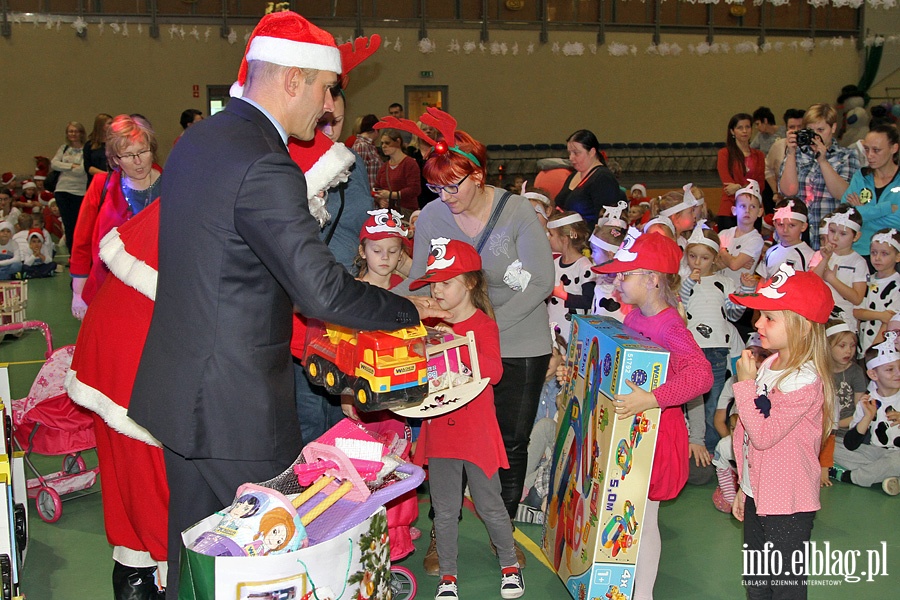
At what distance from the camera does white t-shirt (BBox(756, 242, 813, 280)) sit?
549 cm

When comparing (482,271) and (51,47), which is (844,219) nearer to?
(482,271)

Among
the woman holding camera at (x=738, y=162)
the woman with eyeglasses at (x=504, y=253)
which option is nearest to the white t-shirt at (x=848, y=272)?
the woman with eyeglasses at (x=504, y=253)

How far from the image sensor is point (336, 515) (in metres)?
2.19

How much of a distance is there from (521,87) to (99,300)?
16.4 m

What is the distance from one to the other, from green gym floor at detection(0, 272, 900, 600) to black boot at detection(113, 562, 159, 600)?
62 cm

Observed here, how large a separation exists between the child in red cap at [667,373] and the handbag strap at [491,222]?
20.3 inches

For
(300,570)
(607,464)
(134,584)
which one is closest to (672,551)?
(607,464)

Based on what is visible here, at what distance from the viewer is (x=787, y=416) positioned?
9.33 feet

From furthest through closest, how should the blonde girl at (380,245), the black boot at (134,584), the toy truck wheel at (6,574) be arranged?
the blonde girl at (380,245) → the black boot at (134,584) → the toy truck wheel at (6,574)

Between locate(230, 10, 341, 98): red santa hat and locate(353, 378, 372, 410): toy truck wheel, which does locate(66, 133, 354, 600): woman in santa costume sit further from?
locate(353, 378, 372, 410): toy truck wheel

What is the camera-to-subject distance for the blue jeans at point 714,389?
4.88 m

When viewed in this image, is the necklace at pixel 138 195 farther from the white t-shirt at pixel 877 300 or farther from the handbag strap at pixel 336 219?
the white t-shirt at pixel 877 300

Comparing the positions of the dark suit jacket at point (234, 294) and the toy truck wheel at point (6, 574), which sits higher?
the dark suit jacket at point (234, 294)

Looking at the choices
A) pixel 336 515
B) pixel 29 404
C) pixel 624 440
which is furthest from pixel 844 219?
pixel 29 404
